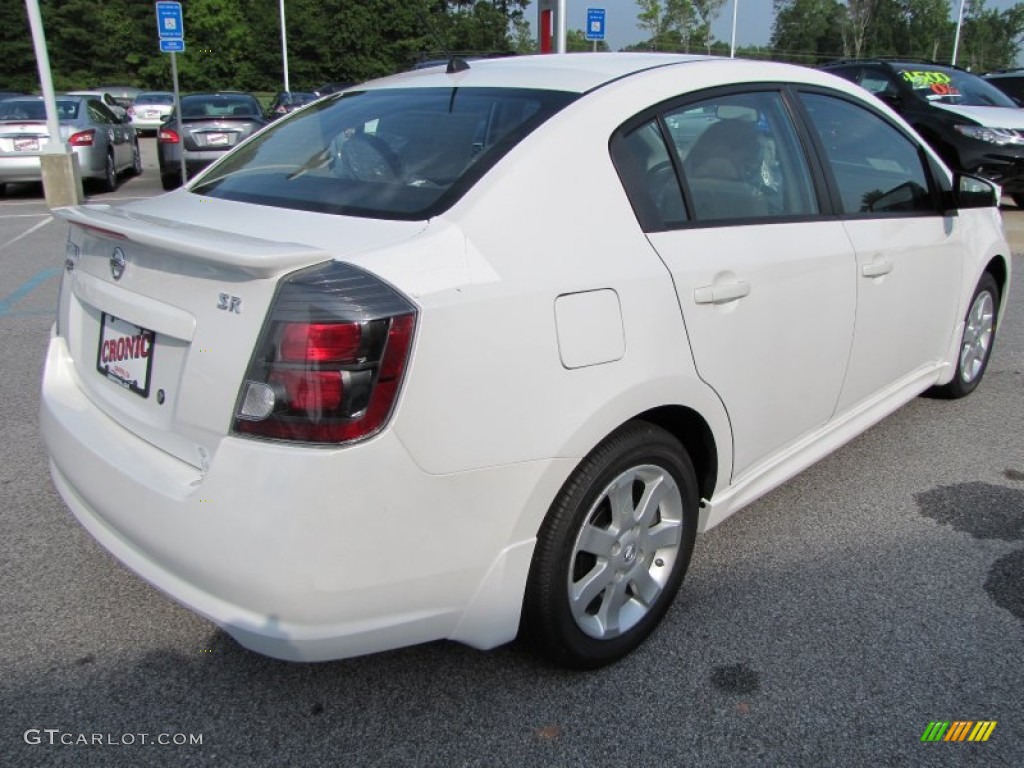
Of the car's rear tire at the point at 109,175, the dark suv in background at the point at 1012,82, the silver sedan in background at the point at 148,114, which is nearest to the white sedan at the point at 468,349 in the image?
the car's rear tire at the point at 109,175

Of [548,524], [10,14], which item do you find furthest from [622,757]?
[10,14]

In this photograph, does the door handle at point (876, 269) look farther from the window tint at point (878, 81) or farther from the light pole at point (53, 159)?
the light pole at point (53, 159)

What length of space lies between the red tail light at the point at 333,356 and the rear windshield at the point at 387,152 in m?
0.38

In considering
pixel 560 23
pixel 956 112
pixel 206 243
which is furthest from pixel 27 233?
pixel 956 112

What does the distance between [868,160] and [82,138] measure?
1226 centimetres

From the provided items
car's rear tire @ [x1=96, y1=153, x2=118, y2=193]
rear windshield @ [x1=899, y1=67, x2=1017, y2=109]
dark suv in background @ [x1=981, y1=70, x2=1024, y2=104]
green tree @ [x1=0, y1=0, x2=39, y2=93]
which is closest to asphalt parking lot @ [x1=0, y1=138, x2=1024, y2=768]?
rear windshield @ [x1=899, y1=67, x2=1017, y2=109]

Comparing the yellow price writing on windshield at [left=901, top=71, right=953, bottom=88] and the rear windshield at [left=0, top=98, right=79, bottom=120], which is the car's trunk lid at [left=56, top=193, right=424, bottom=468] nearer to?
the yellow price writing on windshield at [left=901, top=71, right=953, bottom=88]

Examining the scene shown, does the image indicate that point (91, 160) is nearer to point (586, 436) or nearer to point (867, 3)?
point (586, 436)

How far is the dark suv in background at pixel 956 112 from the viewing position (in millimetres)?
10375

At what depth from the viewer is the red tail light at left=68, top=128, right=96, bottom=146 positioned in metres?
12.4

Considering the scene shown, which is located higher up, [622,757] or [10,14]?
[10,14]

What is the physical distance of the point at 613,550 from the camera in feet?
7.69

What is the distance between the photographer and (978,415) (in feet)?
14.5

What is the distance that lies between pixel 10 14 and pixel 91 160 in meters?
51.5
